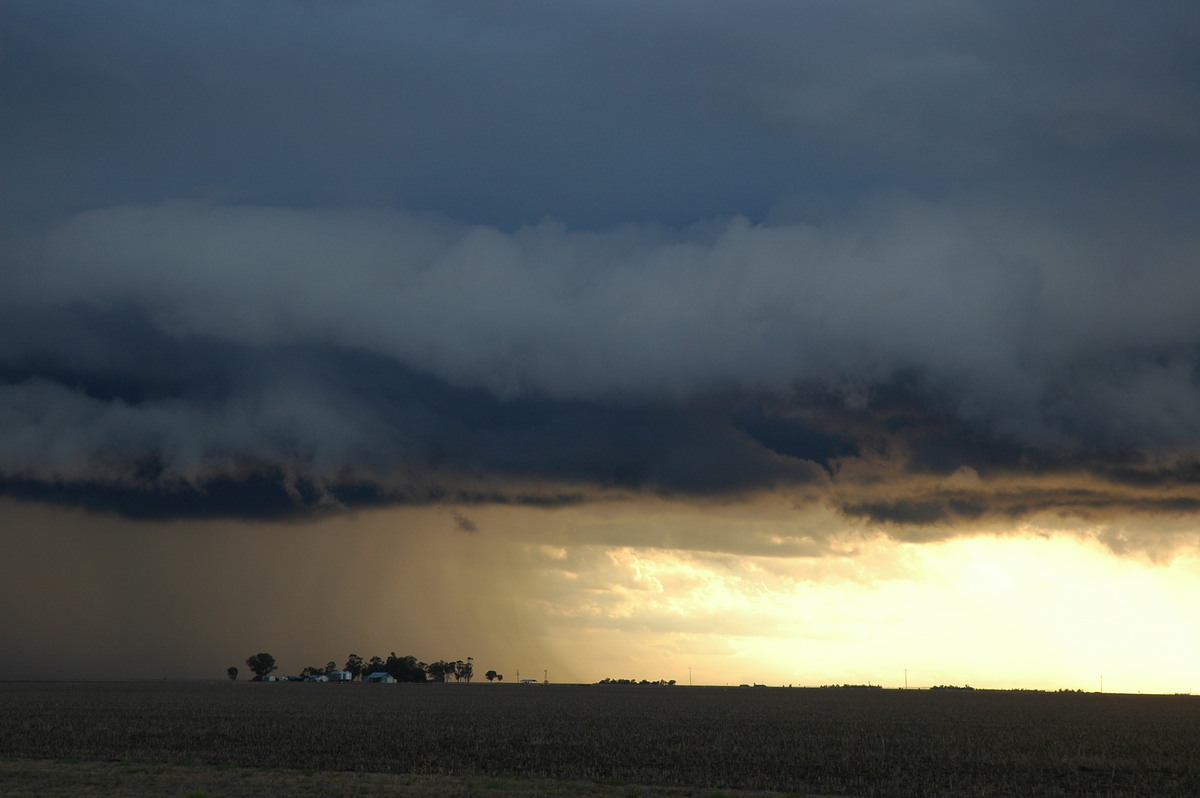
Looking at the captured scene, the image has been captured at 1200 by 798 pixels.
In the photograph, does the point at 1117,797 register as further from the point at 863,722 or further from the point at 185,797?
the point at 863,722

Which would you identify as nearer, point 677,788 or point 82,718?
point 677,788

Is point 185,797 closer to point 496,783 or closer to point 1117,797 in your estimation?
point 496,783

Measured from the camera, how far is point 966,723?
111 meters

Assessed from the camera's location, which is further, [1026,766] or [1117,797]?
[1026,766]

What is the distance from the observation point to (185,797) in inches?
1678

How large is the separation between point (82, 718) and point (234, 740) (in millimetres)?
33409

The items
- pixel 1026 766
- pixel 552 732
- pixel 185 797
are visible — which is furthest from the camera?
pixel 552 732

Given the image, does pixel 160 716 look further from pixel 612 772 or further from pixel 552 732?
pixel 612 772

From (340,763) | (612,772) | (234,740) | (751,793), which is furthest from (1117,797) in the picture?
Result: (234,740)

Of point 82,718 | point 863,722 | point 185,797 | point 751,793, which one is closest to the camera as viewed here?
point 185,797

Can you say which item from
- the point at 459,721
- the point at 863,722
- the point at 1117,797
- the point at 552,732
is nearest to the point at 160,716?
the point at 459,721

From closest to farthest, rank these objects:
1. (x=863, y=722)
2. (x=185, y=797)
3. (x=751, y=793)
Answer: (x=185, y=797), (x=751, y=793), (x=863, y=722)

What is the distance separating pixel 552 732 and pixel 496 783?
37391 mm

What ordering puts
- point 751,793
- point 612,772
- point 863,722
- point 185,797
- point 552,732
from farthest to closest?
point 863,722 < point 552,732 < point 612,772 < point 751,793 < point 185,797
